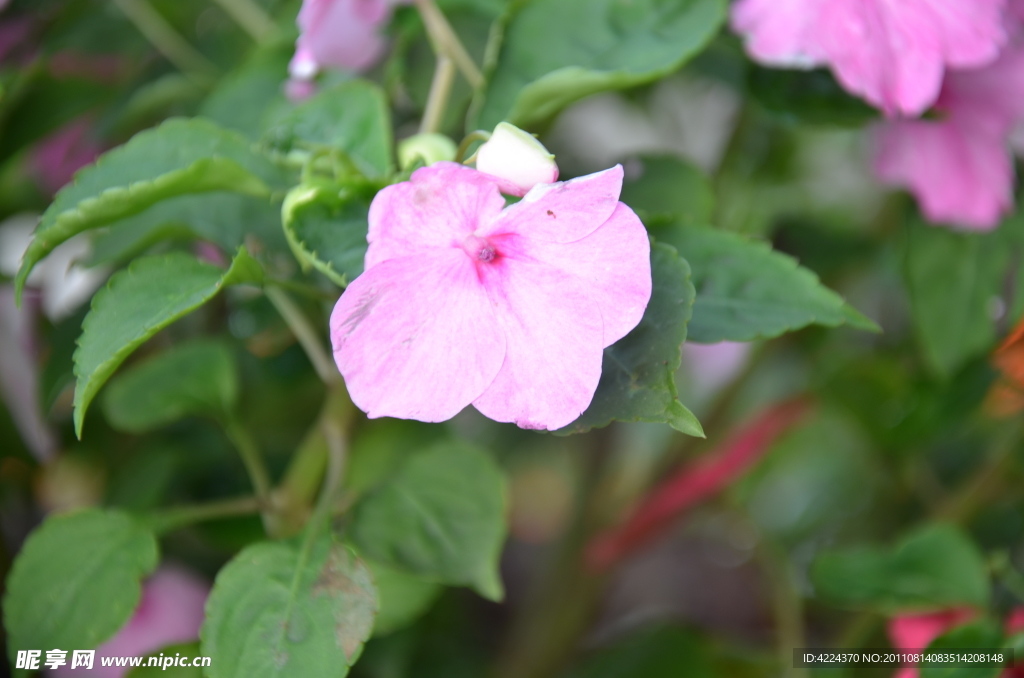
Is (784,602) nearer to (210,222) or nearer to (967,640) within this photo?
(967,640)

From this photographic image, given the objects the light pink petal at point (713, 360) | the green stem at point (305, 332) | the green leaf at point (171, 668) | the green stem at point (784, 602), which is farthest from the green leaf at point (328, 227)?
the light pink petal at point (713, 360)

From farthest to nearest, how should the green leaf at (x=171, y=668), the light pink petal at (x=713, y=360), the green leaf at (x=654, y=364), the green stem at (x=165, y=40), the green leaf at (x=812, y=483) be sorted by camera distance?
the light pink petal at (x=713, y=360), the green leaf at (x=812, y=483), the green stem at (x=165, y=40), the green leaf at (x=171, y=668), the green leaf at (x=654, y=364)

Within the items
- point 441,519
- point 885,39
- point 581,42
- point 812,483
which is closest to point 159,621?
point 441,519

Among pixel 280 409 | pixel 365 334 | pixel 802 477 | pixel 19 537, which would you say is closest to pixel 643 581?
pixel 802 477

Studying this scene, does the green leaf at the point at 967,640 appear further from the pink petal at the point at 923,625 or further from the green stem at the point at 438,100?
the green stem at the point at 438,100

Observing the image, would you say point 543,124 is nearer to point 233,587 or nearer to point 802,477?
point 233,587

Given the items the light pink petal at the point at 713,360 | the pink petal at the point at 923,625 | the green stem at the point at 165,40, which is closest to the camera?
the pink petal at the point at 923,625

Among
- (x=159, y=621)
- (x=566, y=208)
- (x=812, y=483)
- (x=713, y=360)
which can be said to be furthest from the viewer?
(x=713, y=360)
